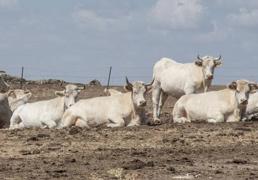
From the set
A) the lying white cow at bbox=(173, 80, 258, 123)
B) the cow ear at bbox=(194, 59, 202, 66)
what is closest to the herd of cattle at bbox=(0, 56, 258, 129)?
the lying white cow at bbox=(173, 80, 258, 123)

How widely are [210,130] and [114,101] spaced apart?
3171mm

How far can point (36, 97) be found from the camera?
3675 centimetres

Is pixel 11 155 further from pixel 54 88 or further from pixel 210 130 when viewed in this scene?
pixel 54 88

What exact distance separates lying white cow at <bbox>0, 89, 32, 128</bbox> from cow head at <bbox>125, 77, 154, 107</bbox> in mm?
3775

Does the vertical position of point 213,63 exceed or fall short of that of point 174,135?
it exceeds it

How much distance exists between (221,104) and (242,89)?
0.71 meters

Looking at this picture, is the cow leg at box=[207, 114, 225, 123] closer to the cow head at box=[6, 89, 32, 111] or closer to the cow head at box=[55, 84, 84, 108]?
the cow head at box=[55, 84, 84, 108]

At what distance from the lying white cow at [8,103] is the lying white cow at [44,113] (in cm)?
28

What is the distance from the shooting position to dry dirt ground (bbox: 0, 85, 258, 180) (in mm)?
11359

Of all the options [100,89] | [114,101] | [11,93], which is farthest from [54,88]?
[114,101]

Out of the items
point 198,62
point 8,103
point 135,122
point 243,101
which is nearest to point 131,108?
point 135,122

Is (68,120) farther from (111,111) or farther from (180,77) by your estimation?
Answer: (180,77)

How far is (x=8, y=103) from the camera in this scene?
2197 cm

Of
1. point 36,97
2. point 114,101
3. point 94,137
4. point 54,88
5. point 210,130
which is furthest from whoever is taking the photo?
point 54,88
